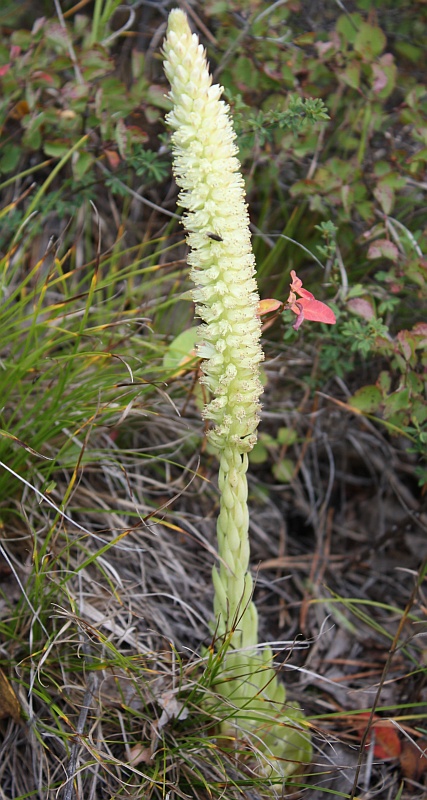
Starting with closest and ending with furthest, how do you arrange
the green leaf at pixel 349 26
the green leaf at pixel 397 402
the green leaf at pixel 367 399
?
the green leaf at pixel 397 402, the green leaf at pixel 367 399, the green leaf at pixel 349 26

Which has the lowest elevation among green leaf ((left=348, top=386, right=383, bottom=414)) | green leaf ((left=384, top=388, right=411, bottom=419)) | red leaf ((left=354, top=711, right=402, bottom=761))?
red leaf ((left=354, top=711, right=402, bottom=761))

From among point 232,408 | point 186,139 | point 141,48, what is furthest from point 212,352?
point 141,48

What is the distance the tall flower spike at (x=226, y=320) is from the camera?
4.96ft

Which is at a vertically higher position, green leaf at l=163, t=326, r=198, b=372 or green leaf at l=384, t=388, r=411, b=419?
green leaf at l=163, t=326, r=198, b=372

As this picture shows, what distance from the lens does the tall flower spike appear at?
4.96ft

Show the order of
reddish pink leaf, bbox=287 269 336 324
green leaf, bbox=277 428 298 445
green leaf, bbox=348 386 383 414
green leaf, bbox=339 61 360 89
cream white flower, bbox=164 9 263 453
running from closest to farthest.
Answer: cream white flower, bbox=164 9 263 453
reddish pink leaf, bbox=287 269 336 324
green leaf, bbox=348 386 383 414
green leaf, bbox=339 61 360 89
green leaf, bbox=277 428 298 445

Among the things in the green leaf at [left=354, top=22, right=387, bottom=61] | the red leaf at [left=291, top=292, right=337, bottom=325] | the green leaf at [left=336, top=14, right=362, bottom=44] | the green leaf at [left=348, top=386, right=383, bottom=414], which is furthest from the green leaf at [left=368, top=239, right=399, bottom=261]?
the green leaf at [left=336, top=14, right=362, bottom=44]

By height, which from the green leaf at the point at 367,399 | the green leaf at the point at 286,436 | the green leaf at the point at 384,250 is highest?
the green leaf at the point at 384,250

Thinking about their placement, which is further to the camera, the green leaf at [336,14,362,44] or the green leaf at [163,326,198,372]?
the green leaf at [336,14,362,44]

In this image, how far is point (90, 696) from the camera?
6.21ft

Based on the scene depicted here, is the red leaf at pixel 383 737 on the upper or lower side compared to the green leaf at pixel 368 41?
lower

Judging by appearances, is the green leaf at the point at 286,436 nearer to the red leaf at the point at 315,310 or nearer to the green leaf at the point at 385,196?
the green leaf at the point at 385,196

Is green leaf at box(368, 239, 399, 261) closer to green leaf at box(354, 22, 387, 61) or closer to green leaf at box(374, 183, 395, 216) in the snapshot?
green leaf at box(374, 183, 395, 216)

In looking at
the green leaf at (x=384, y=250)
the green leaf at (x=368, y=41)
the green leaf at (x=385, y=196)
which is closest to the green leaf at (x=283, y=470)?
the green leaf at (x=384, y=250)
